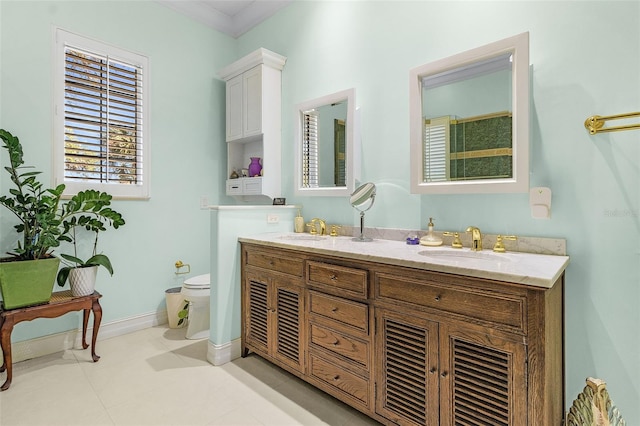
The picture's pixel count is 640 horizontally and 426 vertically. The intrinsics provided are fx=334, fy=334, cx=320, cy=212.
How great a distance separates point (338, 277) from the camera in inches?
68.8

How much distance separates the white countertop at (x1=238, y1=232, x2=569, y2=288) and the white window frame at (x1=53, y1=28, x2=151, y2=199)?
1412mm

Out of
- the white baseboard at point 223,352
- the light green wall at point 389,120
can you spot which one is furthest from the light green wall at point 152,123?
the white baseboard at point 223,352

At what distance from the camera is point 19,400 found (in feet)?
6.10

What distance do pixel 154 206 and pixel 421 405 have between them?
8.55ft

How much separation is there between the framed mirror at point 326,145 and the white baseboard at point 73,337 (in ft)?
5.74

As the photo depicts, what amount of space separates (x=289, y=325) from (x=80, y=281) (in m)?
1.51

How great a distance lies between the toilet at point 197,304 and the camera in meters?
2.64

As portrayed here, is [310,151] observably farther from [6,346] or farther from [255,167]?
[6,346]

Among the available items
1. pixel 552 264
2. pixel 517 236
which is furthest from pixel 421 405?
pixel 517 236

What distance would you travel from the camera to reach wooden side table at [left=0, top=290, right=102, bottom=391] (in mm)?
1993

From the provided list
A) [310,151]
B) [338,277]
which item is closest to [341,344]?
[338,277]

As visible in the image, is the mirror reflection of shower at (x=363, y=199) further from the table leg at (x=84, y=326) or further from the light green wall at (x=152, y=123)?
the table leg at (x=84, y=326)

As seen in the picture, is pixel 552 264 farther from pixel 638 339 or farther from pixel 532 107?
pixel 532 107

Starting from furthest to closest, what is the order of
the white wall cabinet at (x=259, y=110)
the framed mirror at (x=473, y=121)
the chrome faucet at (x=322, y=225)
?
the white wall cabinet at (x=259, y=110) → the chrome faucet at (x=322, y=225) → the framed mirror at (x=473, y=121)
